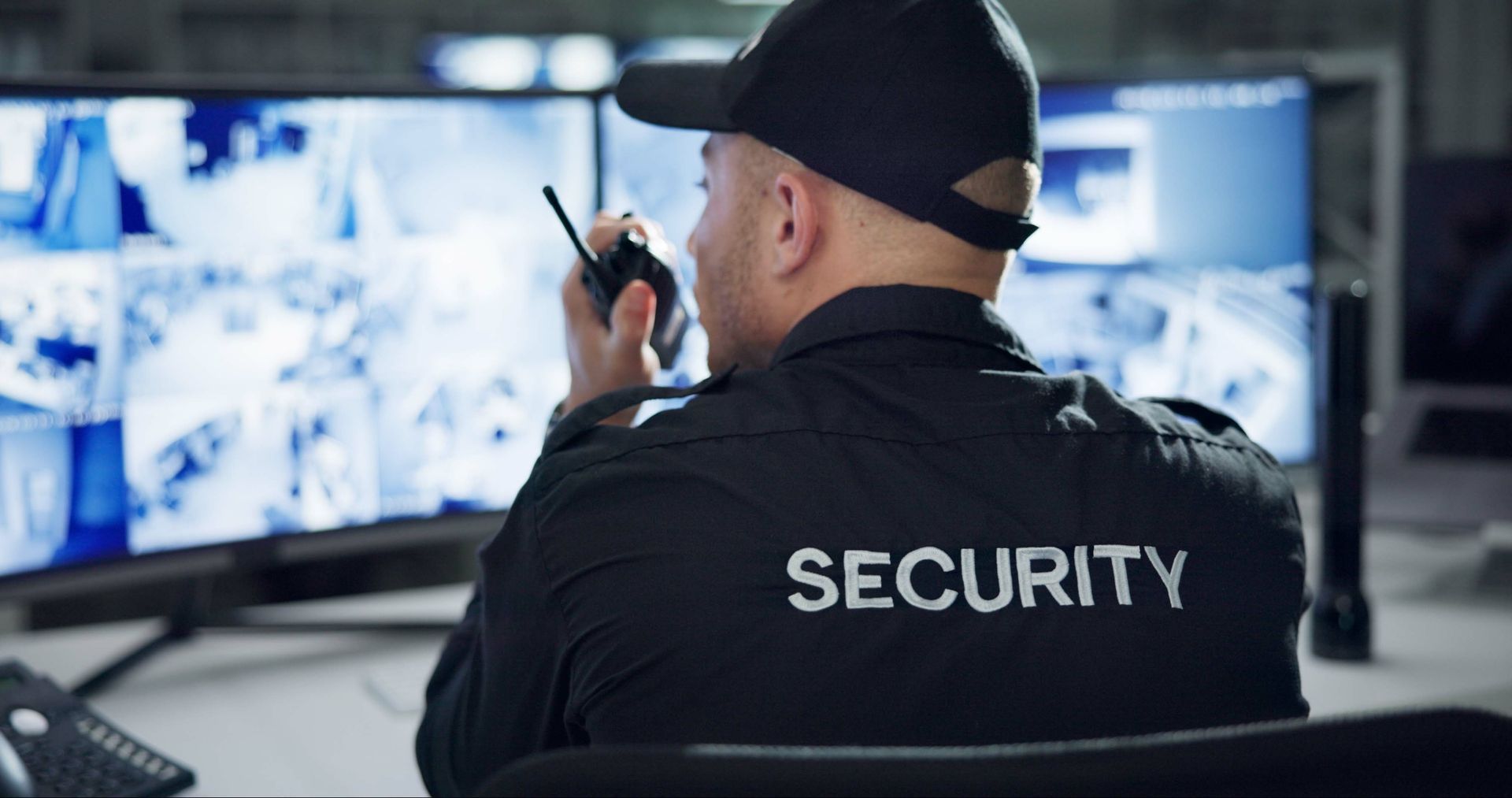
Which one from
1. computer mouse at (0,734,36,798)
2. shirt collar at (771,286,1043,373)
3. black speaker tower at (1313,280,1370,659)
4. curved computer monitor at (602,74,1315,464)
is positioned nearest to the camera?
computer mouse at (0,734,36,798)

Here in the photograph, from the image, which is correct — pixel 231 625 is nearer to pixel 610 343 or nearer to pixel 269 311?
pixel 269 311

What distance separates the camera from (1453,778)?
1.37 ft

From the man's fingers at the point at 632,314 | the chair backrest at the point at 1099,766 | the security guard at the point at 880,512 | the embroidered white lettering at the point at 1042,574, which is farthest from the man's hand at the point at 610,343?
the chair backrest at the point at 1099,766

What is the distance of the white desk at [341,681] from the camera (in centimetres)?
101

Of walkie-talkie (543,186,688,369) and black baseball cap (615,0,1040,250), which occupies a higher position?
black baseball cap (615,0,1040,250)

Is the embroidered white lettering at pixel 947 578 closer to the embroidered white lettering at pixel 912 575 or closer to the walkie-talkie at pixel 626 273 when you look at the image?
the embroidered white lettering at pixel 912 575

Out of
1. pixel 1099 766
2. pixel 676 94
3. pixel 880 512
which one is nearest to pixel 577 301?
pixel 676 94

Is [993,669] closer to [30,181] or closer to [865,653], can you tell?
[865,653]

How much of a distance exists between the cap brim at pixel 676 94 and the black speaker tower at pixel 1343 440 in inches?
26.7

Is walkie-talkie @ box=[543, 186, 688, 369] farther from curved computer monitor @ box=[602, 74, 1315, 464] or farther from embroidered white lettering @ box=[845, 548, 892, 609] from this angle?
embroidered white lettering @ box=[845, 548, 892, 609]

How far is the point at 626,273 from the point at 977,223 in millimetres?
310

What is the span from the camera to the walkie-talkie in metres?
1.02

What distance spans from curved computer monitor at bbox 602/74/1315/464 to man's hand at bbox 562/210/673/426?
0.35 metres

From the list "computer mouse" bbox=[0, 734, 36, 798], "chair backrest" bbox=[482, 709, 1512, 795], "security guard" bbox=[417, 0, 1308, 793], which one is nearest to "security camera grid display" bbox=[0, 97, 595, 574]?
"security guard" bbox=[417, 0, 1308, 793]
